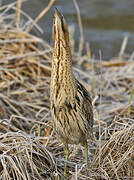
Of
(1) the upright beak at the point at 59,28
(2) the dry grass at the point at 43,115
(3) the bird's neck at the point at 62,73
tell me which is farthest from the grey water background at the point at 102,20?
(1) the upright beak at the point at 59,28

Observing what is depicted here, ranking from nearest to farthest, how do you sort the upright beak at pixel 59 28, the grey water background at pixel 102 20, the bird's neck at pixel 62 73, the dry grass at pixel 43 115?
the upright beak at pixel 59 28 < the bird's neck at pixel 62 73 < the dry grass at pixel 43 115 < the grey water background at pixel 102 20

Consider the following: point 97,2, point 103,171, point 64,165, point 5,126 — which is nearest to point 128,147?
point 103,171

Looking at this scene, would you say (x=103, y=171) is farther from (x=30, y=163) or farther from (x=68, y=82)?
(x=68, y=82)

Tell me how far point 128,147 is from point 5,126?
1049mm

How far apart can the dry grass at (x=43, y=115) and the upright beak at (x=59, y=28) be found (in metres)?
0.78

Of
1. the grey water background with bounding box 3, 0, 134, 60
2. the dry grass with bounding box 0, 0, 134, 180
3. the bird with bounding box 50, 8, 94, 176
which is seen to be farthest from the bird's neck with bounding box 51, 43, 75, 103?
the grey water background with bounding box 3, 0, 134, 60

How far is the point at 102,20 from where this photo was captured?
7.88m

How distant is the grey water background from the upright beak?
3.87m

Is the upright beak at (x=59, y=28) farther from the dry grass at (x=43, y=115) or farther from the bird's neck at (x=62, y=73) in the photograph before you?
the dry grass at (x=43, y=115)

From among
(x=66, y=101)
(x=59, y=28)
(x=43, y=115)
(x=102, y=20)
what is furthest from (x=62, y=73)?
(x=102, y=20)

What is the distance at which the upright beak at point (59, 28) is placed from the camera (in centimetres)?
224

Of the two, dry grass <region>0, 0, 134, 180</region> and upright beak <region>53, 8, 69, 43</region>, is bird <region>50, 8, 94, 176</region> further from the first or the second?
dry grass <region>0, 0, 134, 180</region>

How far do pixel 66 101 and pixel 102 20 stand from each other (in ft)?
18.0

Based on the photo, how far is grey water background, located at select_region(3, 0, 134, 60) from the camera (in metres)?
6.73
